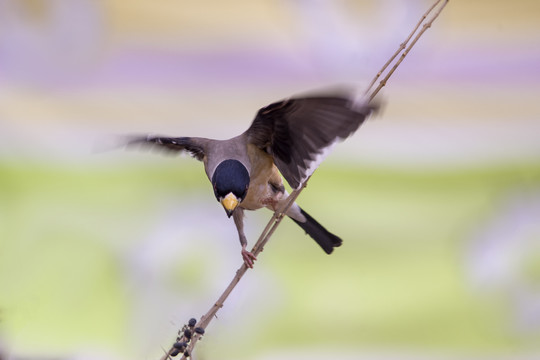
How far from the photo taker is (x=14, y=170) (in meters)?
3.21

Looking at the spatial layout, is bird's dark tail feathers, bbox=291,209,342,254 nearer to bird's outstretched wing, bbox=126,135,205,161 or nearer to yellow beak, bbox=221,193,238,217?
bird's outstretched wing, bbox=126,135,205,161

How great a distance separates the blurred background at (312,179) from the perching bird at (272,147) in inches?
43.6

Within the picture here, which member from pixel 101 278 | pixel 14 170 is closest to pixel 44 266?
pixel 101 278

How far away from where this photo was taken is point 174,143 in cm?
177

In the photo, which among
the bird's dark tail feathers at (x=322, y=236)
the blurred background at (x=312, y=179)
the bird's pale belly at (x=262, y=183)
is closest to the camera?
the bird's pale belly at (x=262, y=183)

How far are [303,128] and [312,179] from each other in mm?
1634

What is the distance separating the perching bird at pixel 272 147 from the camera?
1401 millimetres

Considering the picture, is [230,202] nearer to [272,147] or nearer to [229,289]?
[272,147]

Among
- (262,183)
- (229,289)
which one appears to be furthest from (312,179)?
(229,289)

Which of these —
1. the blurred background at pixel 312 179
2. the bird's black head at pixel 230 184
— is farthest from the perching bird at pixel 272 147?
the blurred background at pixel 312 179

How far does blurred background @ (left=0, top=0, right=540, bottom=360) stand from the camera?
9.62 feet

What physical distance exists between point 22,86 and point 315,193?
4.47 ft

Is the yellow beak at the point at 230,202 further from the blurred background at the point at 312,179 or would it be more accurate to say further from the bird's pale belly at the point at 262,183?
the blurred background at the point at 312,179

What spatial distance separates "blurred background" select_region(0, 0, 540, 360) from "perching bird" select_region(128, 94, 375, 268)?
1108 mm
